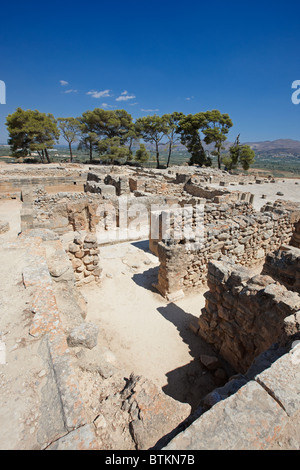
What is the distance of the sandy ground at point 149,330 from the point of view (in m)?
3.74

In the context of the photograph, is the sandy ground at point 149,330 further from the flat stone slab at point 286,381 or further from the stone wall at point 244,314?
the flat stone slab at point 286,381

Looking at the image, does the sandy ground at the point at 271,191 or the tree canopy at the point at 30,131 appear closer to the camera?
the sandy ground at the point at 271,191

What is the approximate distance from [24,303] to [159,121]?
3635 cm

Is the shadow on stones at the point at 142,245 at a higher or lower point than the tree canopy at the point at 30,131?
lower

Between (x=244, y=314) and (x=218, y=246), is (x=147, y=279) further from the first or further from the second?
(x=244, y=314)

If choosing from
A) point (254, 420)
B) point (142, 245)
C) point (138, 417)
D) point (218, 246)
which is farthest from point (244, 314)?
point (142, 245)

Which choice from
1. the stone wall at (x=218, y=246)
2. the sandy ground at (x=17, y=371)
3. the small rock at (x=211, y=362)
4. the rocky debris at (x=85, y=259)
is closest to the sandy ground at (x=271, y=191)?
the stone wall at (x=218, y=246)

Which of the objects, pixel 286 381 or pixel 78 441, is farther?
pixel 286 381

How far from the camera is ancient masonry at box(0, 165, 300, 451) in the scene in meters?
1.67

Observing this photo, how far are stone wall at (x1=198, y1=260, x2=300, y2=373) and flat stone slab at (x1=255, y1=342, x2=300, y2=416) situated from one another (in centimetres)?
52

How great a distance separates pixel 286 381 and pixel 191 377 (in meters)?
2.18

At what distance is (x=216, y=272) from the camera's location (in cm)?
409

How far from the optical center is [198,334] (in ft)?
15.3
